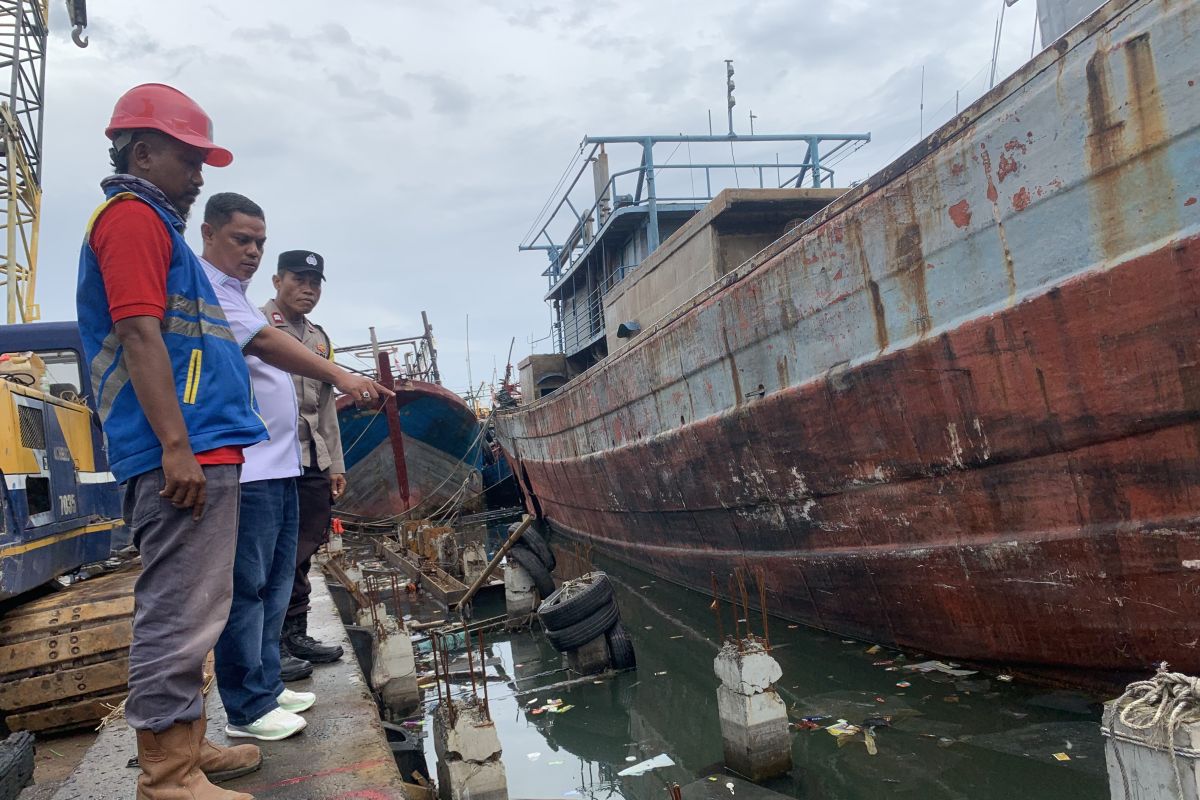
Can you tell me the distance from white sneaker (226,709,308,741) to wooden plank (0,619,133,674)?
123cm

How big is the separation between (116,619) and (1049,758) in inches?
174

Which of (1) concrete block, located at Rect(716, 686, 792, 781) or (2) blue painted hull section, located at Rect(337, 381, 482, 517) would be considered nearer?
(1) concrete block, located at Rect(716, 686, 792, 781)

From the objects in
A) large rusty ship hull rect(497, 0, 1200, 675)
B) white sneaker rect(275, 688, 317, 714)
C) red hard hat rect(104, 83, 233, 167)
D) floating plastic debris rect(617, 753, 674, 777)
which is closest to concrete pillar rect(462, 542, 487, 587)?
large rusty ship hull rect(497, 0, 1200, 675)

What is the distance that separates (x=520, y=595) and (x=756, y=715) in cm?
421

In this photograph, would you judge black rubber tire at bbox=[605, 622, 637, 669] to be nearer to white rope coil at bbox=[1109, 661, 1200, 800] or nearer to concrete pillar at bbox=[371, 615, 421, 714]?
concrete pillar at bbox=[371, 615, 421, 714]

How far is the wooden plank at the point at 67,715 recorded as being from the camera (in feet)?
11.2

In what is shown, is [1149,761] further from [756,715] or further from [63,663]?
[63,663]

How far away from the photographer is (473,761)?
330 cm

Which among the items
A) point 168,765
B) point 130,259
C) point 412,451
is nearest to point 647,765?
point 168,765

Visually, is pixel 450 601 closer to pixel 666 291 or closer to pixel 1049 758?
pixel 666 291

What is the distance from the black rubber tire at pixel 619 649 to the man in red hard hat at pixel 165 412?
4.13 meters

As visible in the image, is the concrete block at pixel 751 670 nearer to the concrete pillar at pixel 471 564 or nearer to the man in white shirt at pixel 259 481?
the man in white shirt at pixel 259 481

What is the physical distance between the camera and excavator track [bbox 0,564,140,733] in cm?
337

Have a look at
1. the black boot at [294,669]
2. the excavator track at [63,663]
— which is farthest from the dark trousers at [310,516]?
the excavator track at [63,663]
